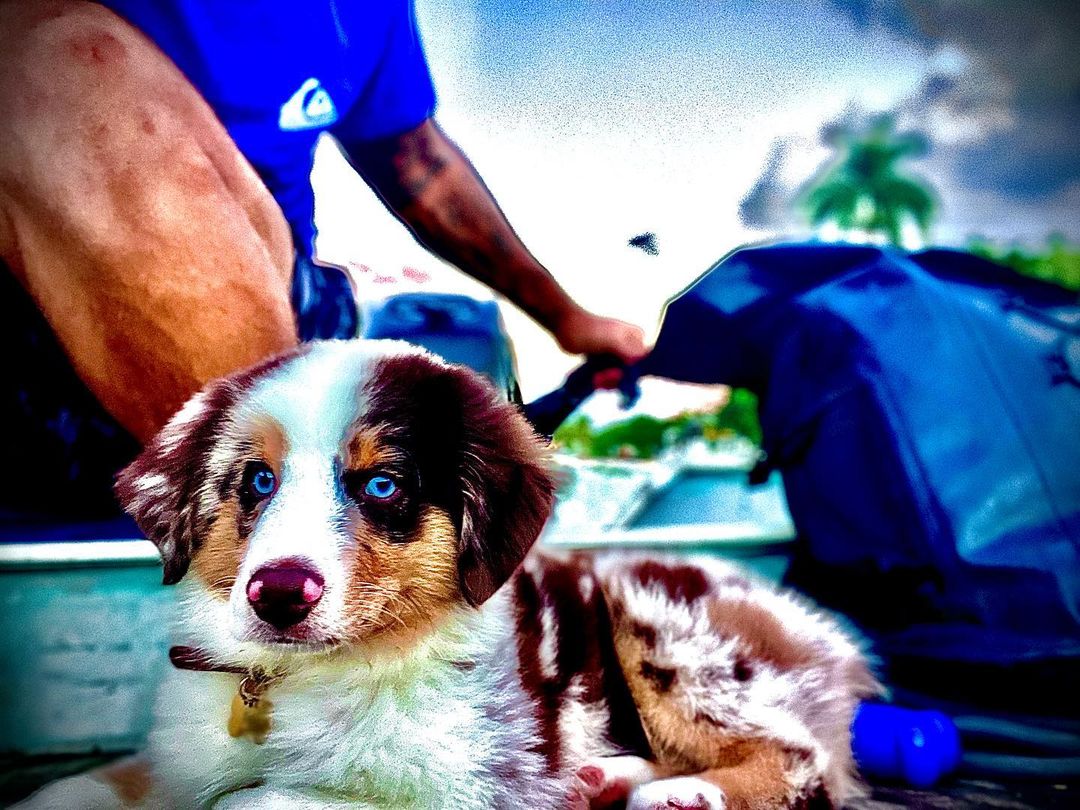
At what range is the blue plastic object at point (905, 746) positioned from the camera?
74.5 inches

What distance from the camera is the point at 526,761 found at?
4.91 feet

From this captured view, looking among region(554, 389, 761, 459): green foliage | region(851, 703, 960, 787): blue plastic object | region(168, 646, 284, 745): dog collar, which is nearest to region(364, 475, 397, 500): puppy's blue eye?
region(168, 646, 284, 745): dog collar

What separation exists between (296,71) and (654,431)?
1351mm

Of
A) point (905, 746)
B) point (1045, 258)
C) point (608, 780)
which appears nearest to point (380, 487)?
point (608, 780)

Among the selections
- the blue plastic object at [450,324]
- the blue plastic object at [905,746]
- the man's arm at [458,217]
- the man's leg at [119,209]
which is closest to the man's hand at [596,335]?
the man's arm at [458,217]

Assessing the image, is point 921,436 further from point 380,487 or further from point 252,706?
point 252,706

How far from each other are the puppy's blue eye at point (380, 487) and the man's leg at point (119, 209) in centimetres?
68

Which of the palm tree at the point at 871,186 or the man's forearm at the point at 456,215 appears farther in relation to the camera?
the palm tree at the point at 871,186

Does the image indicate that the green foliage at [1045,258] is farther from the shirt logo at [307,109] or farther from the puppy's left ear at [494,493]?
the shirt logo at [307,109]

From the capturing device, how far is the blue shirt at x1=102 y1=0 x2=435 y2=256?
1991 millimetres

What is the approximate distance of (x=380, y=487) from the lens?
1478 millimetres

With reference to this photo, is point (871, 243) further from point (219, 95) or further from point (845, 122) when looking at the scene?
point (219, 95)

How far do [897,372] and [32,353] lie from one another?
2280 mm

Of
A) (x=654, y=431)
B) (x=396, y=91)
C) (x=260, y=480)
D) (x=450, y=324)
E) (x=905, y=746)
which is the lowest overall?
(x=905, y=746)
